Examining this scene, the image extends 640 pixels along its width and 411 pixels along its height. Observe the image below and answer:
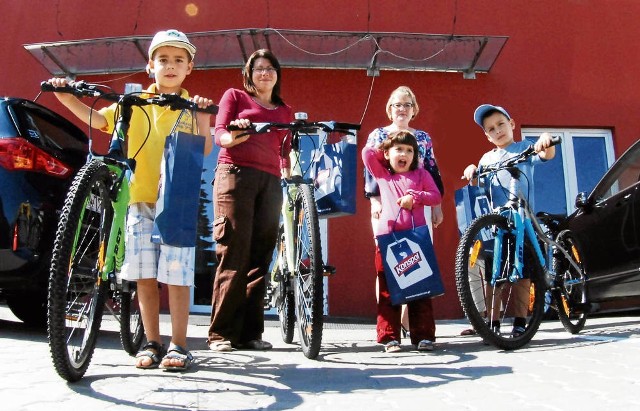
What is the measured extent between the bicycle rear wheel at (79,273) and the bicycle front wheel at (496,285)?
6.38ft

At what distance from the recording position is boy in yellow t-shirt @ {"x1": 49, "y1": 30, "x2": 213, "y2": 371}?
2.71 meters

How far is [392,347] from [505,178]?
152cm

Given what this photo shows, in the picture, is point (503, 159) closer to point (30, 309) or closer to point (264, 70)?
point (264, 70)

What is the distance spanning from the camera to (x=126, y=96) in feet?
8.71

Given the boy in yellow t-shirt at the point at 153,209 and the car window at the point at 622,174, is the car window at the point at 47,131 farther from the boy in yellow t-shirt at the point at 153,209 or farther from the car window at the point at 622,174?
the car window at the point at 622,174

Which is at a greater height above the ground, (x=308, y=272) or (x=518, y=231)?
(x=518, y=231)

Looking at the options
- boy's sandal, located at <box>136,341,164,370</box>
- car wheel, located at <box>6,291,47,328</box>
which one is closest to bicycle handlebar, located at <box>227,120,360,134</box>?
boy's sandal, located at <box>136,341,164,370</box>

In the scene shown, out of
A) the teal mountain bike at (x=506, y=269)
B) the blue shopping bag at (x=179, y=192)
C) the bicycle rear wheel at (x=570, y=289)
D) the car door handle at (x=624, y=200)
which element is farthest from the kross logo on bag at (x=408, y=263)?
the car door handle at (x=624, y=200)

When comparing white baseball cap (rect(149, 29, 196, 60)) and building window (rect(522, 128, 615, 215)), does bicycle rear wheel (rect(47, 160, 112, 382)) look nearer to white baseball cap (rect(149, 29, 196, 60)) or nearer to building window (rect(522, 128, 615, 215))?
white baseball cap (rect(149, 29, 196, 60))

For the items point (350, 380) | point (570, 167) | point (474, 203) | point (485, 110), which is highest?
point (570, 167)

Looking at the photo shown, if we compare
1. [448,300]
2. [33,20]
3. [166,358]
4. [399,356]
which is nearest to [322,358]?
[399,356]

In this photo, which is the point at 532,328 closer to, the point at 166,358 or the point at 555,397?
the point at 555,397

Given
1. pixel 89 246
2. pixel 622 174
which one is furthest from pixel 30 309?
pixel 622 174

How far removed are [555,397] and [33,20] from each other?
8.11 meters
